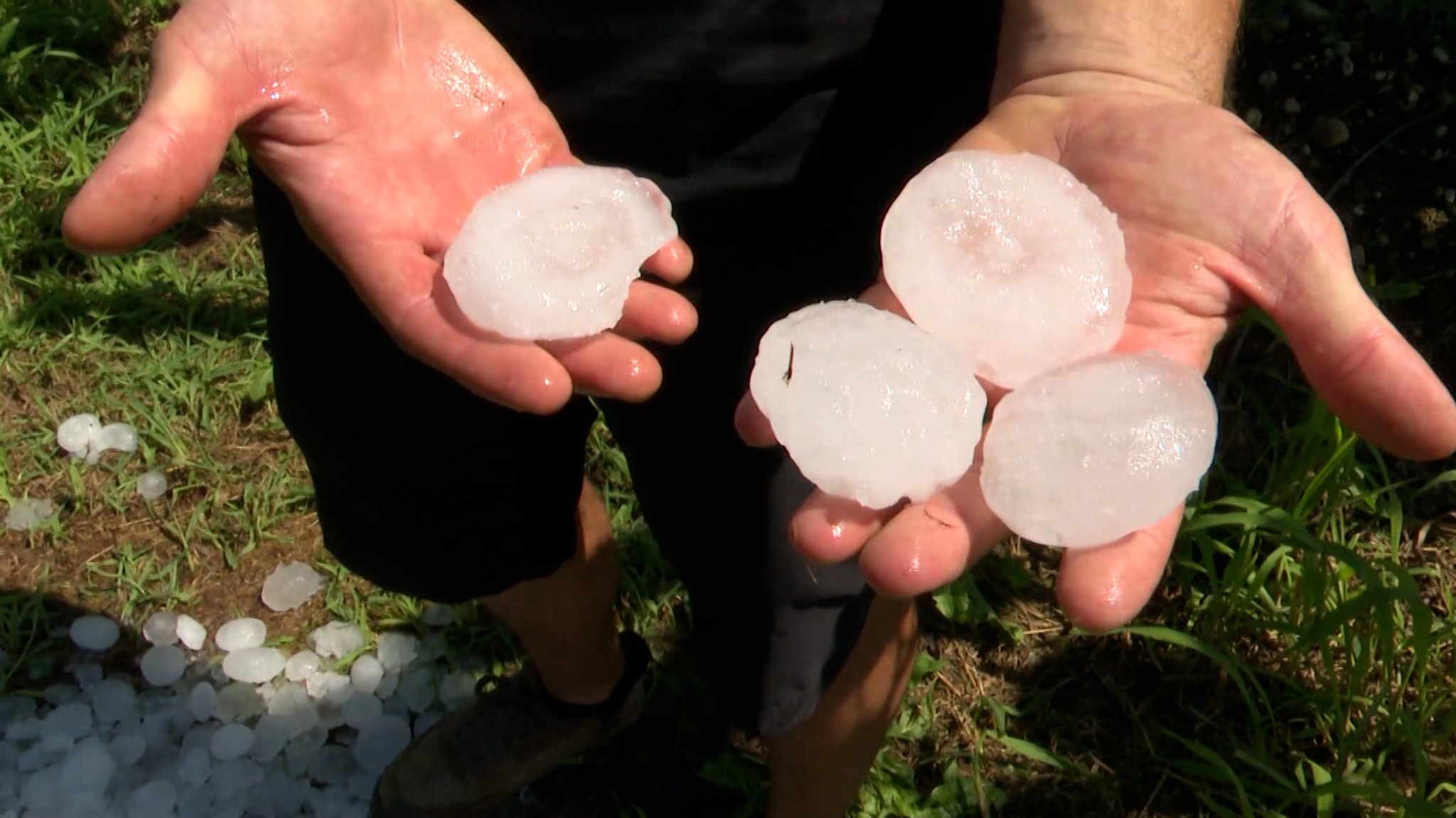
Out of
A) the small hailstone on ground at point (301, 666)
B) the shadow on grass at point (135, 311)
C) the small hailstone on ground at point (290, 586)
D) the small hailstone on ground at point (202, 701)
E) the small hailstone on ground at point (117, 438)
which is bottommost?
the small hailstone on ground at point (202, 701)

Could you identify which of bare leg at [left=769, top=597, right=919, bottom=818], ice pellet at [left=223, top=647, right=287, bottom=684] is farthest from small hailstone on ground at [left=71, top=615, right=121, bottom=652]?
bare leg at [left=769, top=597, right=919, bottom=818]

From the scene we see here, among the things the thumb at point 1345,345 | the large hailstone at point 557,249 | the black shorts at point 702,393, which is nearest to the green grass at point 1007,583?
the black shorts at point 702,393

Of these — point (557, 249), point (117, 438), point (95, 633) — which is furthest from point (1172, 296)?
point (117, 438)

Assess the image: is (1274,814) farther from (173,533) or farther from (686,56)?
(173,533)

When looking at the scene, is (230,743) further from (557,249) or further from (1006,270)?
(1006,270)

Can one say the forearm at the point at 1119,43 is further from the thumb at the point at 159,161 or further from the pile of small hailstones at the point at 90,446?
the pile of small hailstones at the point at 90,446
